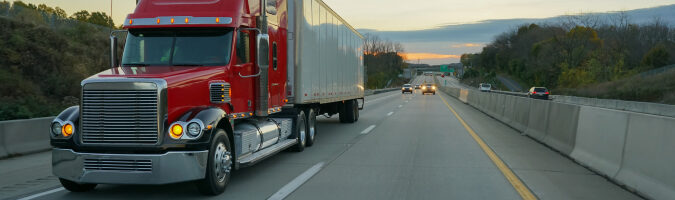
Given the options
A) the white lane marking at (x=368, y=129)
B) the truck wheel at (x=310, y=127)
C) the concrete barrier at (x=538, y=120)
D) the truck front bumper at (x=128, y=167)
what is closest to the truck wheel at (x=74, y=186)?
the truck front bumper at (x=128, y=167)

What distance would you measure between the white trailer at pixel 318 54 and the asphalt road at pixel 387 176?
1.45 m

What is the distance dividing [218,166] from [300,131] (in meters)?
4.45

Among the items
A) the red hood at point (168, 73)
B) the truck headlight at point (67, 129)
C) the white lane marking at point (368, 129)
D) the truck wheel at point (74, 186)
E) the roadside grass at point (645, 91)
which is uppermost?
the red hood at point (168, 73)

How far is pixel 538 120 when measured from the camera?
14.2 meters

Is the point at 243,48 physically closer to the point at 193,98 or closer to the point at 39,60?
the point at 193,98

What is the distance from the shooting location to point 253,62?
28.5ft

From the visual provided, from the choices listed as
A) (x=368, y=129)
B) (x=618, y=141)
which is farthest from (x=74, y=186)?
(x=368, y=129)

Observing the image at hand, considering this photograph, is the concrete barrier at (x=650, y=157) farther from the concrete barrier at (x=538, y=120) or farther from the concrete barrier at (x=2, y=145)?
the concrete barrier at (x=2, y=145)

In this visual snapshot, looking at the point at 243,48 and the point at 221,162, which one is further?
the point at 243,48

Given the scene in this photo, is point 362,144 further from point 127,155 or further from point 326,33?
point 127,155

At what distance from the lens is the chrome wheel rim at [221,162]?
6.91 meters

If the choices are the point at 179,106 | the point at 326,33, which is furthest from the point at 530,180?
the point at 326,33

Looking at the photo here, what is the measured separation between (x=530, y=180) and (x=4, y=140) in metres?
9.21

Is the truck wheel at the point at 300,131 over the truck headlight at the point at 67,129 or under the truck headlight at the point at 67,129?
under
